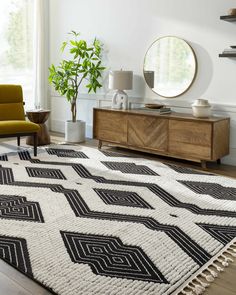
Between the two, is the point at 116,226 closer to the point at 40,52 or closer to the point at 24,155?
the point at 24,155

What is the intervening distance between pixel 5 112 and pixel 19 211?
2.02 meters

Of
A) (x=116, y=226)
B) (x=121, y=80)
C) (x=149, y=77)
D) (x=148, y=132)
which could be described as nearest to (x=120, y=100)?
(x=121, y=80)

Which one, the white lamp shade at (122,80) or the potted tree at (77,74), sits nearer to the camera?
the white lamp shade at (122,80)

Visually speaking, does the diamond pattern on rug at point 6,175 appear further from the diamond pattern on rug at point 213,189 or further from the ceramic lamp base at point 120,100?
the ceramic lamp base at point 120,100

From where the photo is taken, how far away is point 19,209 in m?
2.51

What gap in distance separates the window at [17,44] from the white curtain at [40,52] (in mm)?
62

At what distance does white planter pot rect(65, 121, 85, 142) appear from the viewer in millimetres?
4781

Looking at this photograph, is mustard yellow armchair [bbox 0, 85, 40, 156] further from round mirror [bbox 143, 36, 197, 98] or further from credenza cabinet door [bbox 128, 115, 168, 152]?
round mirror [bbox 143, 36, 197, 98]

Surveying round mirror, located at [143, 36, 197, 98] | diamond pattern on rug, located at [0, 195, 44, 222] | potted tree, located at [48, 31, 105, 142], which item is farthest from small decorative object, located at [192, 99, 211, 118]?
diamond pattern on rug, located at [0, 195, 44, 222]

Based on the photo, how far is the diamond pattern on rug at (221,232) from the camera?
7.03ft

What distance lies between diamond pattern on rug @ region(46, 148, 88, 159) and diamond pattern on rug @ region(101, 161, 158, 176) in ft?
1.29

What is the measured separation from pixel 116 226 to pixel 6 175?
141 centimetres

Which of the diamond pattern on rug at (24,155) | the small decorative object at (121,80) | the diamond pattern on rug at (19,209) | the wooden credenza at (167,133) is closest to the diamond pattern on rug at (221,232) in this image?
the diamond pattern on rug at (19,209)

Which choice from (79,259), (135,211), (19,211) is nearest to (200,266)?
(79,259)
